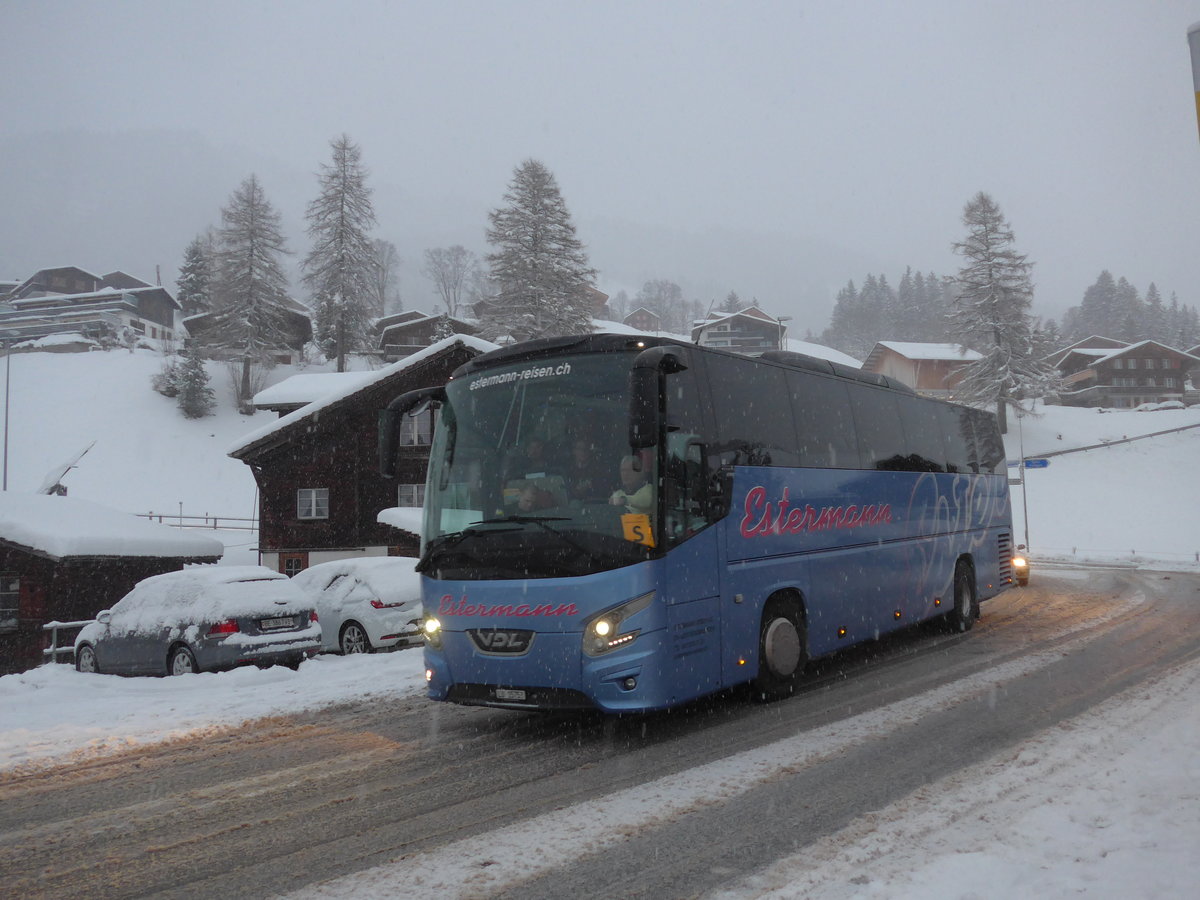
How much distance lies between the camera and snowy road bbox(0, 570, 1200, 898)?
4.45 metres

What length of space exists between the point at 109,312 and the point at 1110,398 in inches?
4159

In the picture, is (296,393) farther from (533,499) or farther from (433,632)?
(533,499)

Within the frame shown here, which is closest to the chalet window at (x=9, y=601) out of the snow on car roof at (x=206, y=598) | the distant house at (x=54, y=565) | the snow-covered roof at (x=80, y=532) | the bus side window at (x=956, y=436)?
the distant house at (x=54, y=565)

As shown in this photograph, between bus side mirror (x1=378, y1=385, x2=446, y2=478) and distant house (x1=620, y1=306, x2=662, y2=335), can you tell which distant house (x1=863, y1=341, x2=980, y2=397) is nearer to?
distant house (x1=620, y1=306, x2=662, y2=335)

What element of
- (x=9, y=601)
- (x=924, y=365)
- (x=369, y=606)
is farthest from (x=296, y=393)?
(x=924, y=365)

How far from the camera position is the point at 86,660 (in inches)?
530

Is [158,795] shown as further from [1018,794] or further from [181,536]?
[181,536]

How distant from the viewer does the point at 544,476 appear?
7.09 metres

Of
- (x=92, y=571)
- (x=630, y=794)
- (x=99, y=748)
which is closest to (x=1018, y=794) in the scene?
(x=630, y=794)

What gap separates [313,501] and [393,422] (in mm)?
26652

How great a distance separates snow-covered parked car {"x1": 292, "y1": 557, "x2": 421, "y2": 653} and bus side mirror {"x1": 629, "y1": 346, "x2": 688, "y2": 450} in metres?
7.72

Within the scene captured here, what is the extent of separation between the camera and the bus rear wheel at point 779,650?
8.26 metres

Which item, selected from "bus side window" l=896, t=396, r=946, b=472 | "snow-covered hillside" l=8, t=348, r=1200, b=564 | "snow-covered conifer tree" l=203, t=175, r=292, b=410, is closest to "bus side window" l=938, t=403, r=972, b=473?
"bus side window" l=896, t=396, r=946, b=472

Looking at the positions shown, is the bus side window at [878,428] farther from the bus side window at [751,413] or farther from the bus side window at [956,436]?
the bus side window at [956,436]
